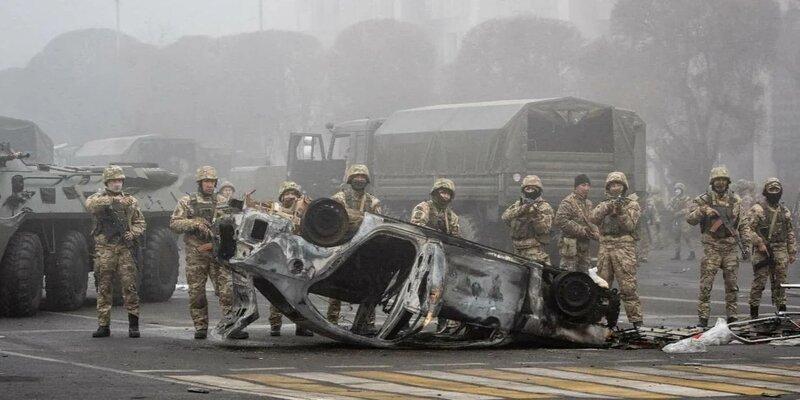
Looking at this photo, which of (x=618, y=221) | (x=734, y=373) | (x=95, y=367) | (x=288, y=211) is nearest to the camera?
(x=734, y=373)

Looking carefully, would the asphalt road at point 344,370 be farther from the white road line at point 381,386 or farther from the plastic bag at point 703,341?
the plastic bag at point 703,341

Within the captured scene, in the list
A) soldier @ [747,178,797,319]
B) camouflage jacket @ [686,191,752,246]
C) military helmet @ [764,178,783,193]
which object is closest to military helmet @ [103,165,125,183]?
camouflage jacket @ [686,191,752,246]

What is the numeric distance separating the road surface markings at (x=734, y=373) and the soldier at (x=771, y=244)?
5489mm

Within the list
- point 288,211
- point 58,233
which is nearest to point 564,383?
point 288,211

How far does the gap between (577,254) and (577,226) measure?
60cm

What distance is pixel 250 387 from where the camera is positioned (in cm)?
1052

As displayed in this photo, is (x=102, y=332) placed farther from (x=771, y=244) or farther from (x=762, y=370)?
(x=771, y=244)

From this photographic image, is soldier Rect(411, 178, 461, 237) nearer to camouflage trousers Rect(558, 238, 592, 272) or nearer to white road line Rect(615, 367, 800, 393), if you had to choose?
camouflage trousers Rect(558, 238, 592, 272)

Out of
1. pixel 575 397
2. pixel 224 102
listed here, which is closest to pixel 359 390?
pixel 575 397

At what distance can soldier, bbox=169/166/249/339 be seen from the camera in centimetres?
1501

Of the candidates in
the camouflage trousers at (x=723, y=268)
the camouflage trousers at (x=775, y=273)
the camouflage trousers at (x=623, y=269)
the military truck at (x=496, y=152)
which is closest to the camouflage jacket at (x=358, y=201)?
the camouflage trousers at (x=623, y=269)

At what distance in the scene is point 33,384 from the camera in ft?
35.1

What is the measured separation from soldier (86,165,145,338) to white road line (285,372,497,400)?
4.35 m

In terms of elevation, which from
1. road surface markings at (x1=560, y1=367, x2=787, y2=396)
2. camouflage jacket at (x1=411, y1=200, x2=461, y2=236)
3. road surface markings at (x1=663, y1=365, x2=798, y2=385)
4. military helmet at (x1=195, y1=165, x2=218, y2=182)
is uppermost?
military helmet at (x1=195, y1=165, x2=218, y2=182)
